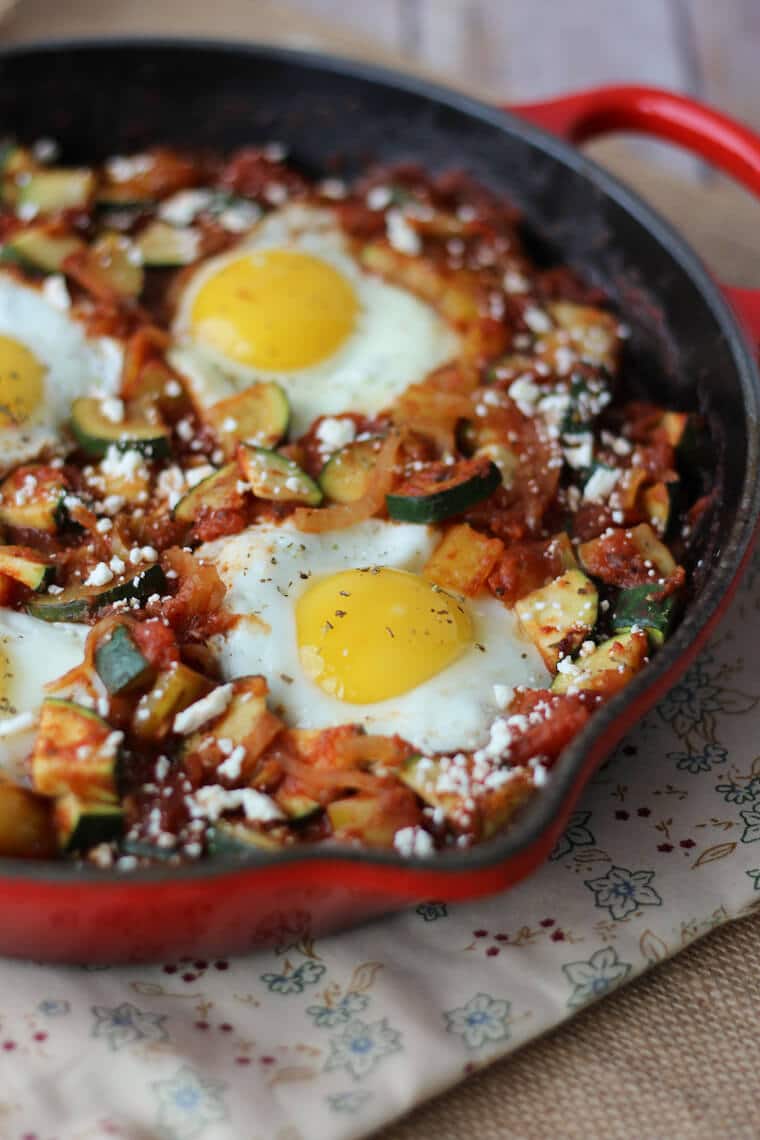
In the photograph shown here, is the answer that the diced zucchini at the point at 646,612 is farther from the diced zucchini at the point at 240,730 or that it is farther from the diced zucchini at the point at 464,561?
the diced zucchini at the point at 240,730

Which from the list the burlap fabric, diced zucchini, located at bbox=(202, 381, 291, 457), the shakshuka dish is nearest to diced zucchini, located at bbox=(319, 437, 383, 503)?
the shakshuka dish

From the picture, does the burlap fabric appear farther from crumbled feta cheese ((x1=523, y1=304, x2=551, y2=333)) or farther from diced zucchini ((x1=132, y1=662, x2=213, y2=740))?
crumbled feta cheese ((x1=523, y1=304, x2=551, y2=333))

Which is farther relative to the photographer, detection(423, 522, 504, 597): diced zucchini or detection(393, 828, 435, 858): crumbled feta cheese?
detection(423, 522, 504, 597): diced zucchini

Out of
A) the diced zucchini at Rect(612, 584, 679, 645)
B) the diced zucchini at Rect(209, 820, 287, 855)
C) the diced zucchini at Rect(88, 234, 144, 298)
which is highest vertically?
the diced zucchini at Rect(612, 584, 679, 645)

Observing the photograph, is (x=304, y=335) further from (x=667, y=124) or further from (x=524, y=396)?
(x=667, y=124)

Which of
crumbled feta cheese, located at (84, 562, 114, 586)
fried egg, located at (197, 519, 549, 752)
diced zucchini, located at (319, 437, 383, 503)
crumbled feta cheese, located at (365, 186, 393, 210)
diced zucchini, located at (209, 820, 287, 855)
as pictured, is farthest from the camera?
crumbled feta cheese, located at (365, 186, 393, 210)

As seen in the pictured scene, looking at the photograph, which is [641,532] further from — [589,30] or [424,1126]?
[589,30]

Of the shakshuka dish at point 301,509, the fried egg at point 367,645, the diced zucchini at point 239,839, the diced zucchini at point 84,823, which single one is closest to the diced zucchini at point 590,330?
the shakshuka dish at point 301,509
